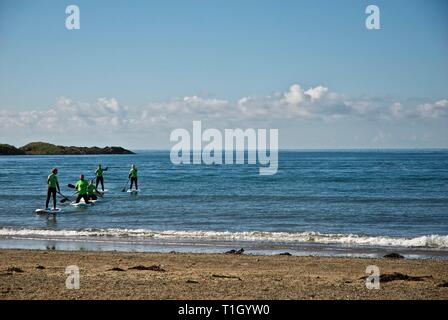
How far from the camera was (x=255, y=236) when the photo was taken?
1744cm

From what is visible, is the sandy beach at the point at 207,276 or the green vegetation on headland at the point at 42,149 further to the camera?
the green vegetation on headland at the point at 42,149

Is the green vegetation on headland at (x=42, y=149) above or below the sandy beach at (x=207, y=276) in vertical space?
above

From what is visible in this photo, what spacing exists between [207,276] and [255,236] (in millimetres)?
6853

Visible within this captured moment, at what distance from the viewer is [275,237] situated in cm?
1728

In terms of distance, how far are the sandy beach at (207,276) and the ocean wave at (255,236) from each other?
3031 millimetres

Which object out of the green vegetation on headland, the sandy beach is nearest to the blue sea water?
the sandy beach

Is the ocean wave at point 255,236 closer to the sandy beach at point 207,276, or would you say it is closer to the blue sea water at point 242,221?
the blue sea water at point 242,221

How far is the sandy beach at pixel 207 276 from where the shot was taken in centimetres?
871

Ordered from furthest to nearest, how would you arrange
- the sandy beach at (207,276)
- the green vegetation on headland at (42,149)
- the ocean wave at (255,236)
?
the green vegetation on headland at (42,149) → the ocean wave at (255,236) → the sandy beach at (207,276)

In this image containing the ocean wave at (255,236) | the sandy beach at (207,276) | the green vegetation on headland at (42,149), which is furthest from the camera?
the green vegetation on headland at (42,149)

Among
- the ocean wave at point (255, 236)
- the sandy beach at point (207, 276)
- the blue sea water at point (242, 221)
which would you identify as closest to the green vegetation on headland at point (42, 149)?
the blue sea water at point (242, 221)
